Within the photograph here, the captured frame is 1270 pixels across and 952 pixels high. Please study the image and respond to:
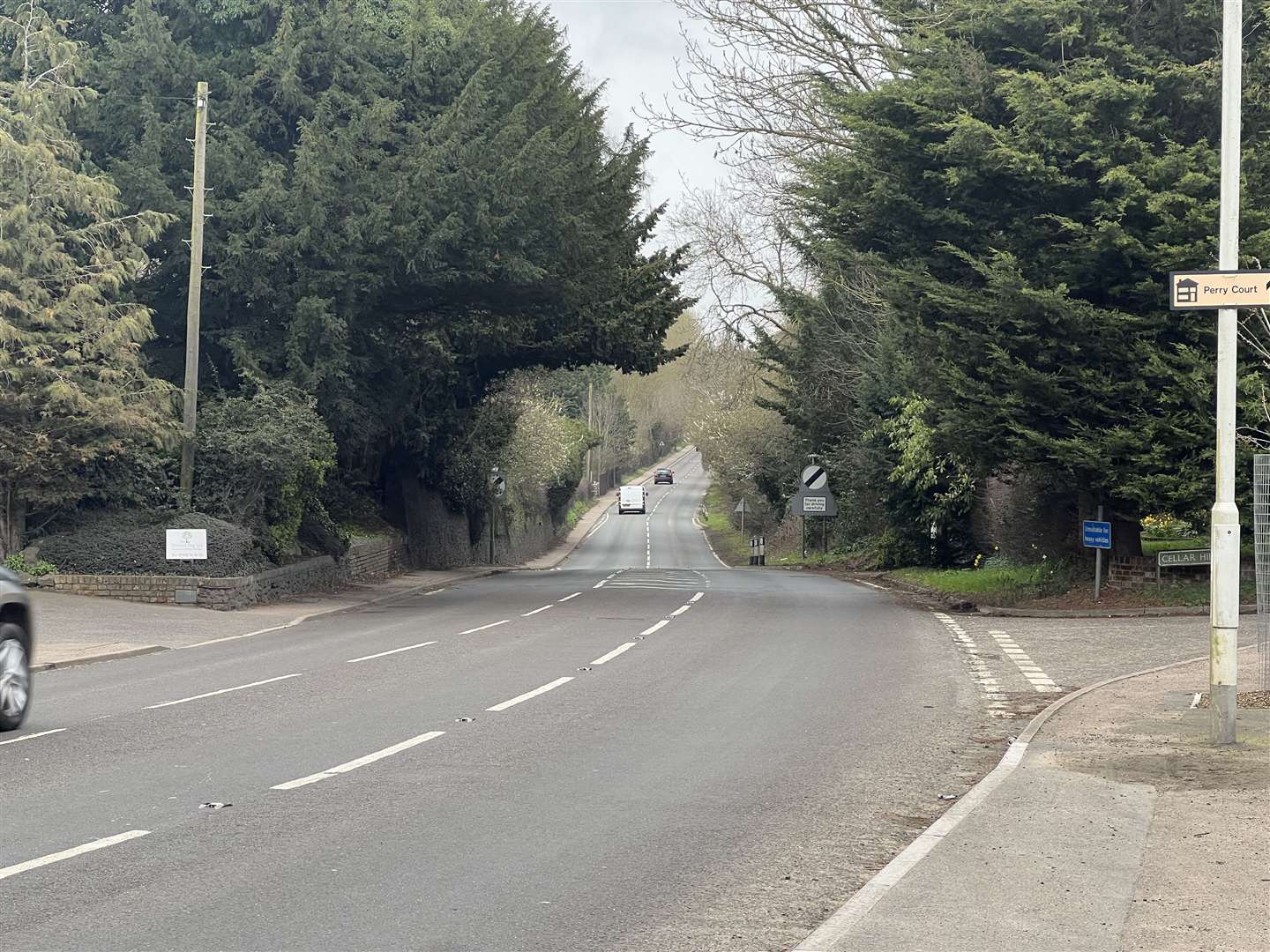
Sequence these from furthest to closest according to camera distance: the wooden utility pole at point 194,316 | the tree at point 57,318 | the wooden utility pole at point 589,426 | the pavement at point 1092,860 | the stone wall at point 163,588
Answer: the wooden utility pole at point 589,426
the wooden utility pole at point 194,316
the stone wall at point 163,588
the tree at point 57,318
the pavement at point 1092,860

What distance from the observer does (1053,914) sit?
6434 millimetres

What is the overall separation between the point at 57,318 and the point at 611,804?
767 inches

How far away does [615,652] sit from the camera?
18.4 metres

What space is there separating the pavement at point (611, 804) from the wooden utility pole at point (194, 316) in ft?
30.1

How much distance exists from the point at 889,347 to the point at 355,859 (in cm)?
3240

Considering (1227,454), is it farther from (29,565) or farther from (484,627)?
(29,565)

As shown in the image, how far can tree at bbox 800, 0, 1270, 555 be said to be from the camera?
23.1 meters

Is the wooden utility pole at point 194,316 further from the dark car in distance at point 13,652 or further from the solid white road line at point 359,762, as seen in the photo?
the solid white road line at point 359,762

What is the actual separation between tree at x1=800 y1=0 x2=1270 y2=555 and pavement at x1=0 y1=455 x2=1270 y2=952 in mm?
6576

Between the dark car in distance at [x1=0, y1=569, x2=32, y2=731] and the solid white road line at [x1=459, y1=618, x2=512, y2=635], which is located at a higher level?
the dark car in distance at [x1=0, y1=569, x2=32, y2=731]

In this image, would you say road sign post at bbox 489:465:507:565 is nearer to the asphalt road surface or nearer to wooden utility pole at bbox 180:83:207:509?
wooden utility pole at bbox 180:83:207:509

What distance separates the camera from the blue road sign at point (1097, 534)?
82.9 feet

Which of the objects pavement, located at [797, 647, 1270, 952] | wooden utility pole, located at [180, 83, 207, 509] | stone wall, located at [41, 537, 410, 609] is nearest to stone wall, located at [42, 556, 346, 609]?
stone wall, located at [41, 537, 410, 609]

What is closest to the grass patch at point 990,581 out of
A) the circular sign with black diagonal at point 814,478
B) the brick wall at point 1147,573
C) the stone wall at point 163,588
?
the brick wall at point 1147,573
